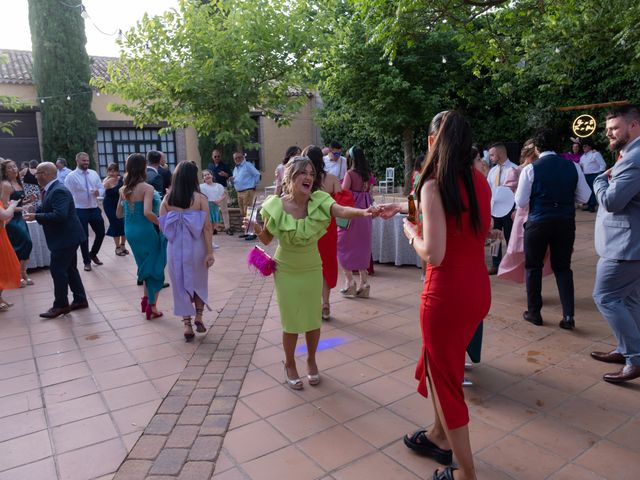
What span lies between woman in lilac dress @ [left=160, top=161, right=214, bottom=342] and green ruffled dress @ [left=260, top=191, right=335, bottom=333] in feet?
4.82

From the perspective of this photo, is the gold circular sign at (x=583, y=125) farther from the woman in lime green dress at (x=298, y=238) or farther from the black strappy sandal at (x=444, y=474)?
the black strappy sandal at (x=444, y=474)

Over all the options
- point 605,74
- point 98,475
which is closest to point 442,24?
point 98,475

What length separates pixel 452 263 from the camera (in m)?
2.24

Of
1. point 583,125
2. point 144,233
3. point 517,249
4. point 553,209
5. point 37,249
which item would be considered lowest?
point 37,249

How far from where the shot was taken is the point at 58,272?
5430 mm

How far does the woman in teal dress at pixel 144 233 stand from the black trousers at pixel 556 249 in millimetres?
3860

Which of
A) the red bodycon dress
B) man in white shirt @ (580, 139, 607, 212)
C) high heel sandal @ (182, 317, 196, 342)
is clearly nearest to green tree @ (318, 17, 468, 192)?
man in white shirt @ (580, 139, 607, 212)

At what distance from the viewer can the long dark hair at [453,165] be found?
2.19m

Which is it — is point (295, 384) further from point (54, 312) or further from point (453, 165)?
point (54, 312)

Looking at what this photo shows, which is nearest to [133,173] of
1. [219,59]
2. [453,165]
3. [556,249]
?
[453,165]

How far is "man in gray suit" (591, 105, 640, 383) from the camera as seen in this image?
130 inches

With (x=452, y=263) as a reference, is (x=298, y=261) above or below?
below

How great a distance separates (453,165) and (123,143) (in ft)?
73.7

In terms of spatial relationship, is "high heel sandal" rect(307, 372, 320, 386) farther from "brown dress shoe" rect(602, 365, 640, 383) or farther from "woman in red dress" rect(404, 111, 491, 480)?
"brown dress shoe" rect(602, 365, 640, 383)
